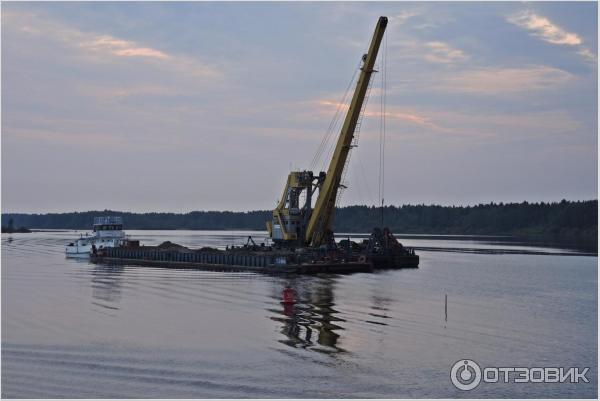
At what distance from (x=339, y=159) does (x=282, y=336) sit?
40.6 metres

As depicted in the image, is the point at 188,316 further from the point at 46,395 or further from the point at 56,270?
the point at 56,270

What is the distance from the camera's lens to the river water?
76.1ft

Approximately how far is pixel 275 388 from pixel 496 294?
31.1m

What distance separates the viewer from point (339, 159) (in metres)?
70.4

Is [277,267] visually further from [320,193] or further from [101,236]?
[101,236]

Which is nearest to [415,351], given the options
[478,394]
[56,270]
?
[478,394]

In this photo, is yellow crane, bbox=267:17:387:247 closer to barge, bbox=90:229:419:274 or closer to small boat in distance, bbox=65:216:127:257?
barge, bbox=90:229:419:274

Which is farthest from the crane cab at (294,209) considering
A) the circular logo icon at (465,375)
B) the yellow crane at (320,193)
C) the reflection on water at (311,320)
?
the circular logo icon at (465,375)

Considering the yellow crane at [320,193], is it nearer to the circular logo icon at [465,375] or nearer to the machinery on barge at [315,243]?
the machinery on barge at [315,243]

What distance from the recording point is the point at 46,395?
21531 millimetres

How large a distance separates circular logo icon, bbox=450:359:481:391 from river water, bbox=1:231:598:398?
0.30 meters

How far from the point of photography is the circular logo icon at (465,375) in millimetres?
23906

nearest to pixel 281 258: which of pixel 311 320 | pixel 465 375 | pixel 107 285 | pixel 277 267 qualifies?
pixel 277 267

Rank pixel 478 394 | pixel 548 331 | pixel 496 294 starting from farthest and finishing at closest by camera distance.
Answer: pixel 496 294, pixel 548 331, pixel 478 394
